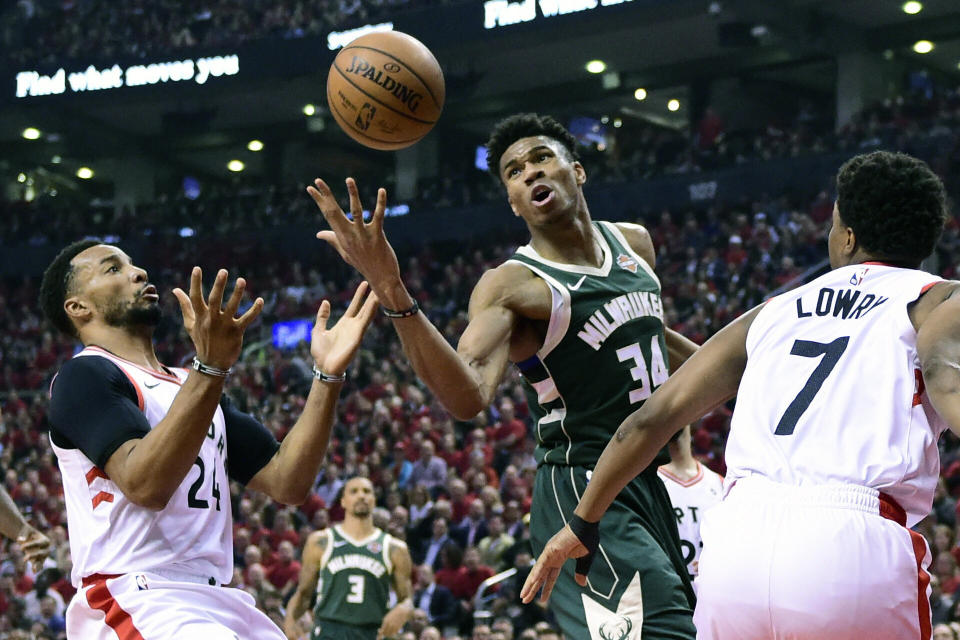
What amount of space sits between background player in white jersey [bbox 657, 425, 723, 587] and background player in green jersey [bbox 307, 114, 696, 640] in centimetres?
134

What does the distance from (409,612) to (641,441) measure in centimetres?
627

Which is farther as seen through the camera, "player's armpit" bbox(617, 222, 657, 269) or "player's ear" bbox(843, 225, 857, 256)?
"player's armpit" bbox(617, 222, 657, 269)

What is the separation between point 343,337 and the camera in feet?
12.8

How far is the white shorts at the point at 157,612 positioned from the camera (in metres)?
3.44

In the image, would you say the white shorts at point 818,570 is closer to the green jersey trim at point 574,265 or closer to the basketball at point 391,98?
the green jersey trim at point 574,265

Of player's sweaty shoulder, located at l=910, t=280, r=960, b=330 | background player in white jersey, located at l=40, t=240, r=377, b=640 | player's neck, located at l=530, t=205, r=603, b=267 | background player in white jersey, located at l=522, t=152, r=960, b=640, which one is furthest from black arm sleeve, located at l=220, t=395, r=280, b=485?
player's sweaty shoulder, located at l=910, t=280, r=960, b=330

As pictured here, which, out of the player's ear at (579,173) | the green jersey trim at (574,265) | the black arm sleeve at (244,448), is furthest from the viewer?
the player's ear at (579,173)

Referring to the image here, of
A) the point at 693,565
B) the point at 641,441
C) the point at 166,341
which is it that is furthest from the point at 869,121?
the point at 641,441

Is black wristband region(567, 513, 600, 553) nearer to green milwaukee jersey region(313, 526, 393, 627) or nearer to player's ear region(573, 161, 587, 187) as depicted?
player's ear region(573, 161, 587, 187)

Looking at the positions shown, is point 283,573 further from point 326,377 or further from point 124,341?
point 326,377

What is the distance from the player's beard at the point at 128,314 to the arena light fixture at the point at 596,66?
2182 centimetres

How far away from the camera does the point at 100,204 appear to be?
31.6 metres

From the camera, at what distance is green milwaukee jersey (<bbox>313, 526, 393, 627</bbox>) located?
9188 millimetres

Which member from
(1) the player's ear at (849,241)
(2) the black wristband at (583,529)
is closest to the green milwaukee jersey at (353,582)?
(2) the black wristband at (583,529)
